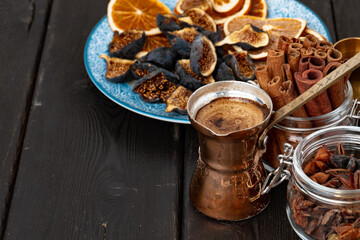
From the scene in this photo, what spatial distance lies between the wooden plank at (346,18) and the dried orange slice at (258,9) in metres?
0.31

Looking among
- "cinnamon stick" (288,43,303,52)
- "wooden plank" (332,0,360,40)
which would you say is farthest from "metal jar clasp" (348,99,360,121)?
"wooden plank" (332,0,360,40)

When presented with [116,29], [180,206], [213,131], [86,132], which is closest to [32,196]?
[86,132]

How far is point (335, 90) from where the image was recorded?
148 centimetres

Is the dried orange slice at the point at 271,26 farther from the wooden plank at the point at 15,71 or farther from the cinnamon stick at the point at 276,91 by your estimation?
the wooden plank at the point at 15,71

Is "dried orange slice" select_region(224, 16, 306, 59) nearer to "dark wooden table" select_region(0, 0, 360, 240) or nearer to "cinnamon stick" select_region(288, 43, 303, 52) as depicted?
"dark wooden table" select_region(0, 0, 360, 240)

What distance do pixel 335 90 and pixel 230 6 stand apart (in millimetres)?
889

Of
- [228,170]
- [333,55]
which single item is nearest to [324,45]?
[333,55]

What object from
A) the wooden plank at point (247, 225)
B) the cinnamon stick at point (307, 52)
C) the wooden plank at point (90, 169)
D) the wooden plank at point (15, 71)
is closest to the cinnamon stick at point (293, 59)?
the cinnamon stick at point (307, 52)

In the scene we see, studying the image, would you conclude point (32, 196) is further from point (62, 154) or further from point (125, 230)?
point (125, 230)

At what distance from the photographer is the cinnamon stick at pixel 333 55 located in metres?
1.47

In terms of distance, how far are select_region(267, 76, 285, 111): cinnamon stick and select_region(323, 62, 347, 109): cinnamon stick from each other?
0.12 metres

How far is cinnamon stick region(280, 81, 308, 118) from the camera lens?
147cm

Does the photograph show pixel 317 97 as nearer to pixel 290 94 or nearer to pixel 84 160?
pixel 290 94

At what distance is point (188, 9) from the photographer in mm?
2260
